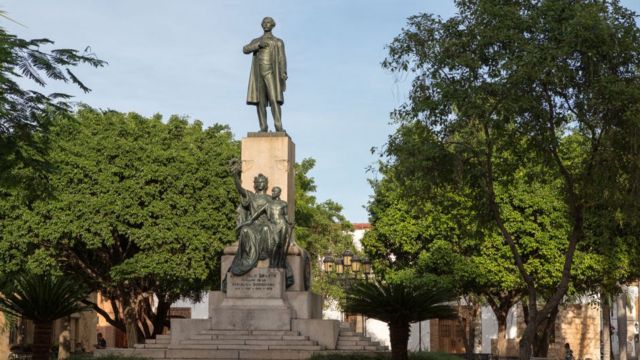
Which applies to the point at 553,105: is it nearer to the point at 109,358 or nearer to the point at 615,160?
the point at 615,160

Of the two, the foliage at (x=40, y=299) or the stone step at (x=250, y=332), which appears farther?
the stone step at (x=250, y=332)

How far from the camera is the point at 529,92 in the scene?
18.8m

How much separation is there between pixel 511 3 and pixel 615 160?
3.94 meters

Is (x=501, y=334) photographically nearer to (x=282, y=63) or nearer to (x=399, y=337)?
(x=282, y=63)

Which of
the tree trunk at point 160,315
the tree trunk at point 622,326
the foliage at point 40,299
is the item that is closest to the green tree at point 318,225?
the tree trunk at point 160,315

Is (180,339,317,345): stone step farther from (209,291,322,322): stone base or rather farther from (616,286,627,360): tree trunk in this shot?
(616,286,627,360): tree trunk

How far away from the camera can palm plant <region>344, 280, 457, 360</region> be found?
17312 millimetres

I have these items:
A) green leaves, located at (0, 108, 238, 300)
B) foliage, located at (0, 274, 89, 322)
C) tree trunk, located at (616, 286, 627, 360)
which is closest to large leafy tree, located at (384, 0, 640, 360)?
foliage, located at (0, 274, 89, 322)

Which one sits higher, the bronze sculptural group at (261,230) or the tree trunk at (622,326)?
the bronze sculptural group at (261,230)

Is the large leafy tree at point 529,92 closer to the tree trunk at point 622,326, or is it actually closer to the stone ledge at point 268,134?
the stone ledge at point 268,134

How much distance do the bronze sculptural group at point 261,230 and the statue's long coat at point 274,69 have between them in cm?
216

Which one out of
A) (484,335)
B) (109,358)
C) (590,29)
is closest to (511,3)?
(590,29)

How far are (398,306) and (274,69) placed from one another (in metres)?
6.90

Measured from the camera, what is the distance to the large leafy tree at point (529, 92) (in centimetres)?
1836
